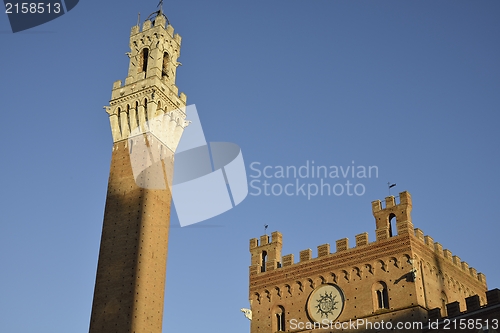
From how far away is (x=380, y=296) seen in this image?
111 ft

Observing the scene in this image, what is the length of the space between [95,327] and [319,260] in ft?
43.2

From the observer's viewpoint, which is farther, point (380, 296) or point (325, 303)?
point (325, 303)

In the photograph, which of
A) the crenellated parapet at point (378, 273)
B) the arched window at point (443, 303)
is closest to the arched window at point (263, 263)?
the crenellated parapet at point (378, 273)

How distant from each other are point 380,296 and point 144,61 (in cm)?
2447

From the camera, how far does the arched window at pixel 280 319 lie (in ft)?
120

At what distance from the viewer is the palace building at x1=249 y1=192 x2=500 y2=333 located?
1279 inches

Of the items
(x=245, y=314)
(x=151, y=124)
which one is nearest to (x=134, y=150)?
(x=151, y=124)

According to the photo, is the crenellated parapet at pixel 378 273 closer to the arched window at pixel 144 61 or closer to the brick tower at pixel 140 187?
the brick tower at pixel 140 187

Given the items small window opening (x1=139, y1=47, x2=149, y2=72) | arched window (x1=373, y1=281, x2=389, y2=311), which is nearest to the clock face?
arched window (x1=373, y1=281, x2=389, y2=311)

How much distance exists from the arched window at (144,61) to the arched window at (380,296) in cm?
2294

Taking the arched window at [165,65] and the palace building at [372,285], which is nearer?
the palace building at [372,285]

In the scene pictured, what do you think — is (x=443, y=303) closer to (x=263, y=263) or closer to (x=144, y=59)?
(x=263, y=263)

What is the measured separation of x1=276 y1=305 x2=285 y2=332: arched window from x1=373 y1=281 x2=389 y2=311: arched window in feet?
18.8

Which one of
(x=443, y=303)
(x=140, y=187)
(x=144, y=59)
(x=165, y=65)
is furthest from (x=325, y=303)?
(x=144, y=59)
